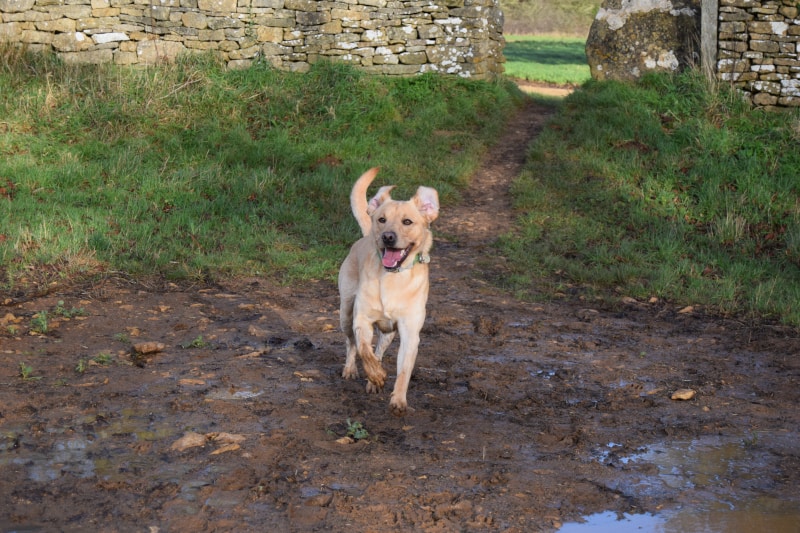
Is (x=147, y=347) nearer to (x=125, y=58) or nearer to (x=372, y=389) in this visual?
(x=372, y=389)

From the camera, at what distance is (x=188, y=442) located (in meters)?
4.42

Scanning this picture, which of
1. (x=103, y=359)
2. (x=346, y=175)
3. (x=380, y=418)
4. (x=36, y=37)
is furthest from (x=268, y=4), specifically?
(x=380, y=418)

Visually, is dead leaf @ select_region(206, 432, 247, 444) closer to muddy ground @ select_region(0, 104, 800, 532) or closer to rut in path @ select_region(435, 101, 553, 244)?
muddy ground @ select_region(0, 104, 800, 532)

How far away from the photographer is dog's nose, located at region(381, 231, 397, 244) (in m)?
4.92

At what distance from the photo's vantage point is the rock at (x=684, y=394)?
542cm

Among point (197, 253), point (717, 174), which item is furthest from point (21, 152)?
point (717, 174)

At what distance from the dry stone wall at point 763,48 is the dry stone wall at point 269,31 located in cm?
380

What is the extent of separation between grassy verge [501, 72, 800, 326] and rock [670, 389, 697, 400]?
6.56 feet

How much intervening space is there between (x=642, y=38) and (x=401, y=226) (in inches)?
371

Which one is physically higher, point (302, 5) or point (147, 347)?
point (302, 5)

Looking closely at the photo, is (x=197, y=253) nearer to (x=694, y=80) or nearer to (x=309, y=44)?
(x=309, y=44)

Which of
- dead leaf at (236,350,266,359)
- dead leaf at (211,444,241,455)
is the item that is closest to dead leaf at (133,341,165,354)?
dead leaf at (236,350,266,359)

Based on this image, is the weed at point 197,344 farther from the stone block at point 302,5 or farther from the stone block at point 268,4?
the stone block at point 302,5

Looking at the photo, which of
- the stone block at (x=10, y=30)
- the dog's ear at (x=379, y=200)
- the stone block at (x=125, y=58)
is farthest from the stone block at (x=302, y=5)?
the dog's ear at (x=379, y=200)
